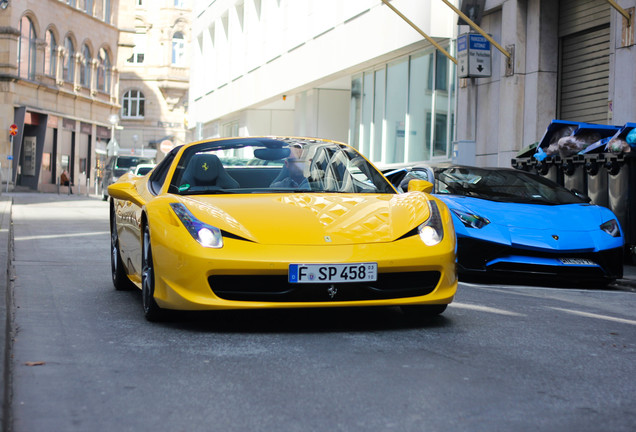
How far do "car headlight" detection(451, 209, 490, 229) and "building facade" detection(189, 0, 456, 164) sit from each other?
12.6m

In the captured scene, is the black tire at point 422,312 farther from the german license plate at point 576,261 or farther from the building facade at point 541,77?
the building facade at point 541,77

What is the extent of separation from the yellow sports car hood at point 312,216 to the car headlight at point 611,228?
3612 mm

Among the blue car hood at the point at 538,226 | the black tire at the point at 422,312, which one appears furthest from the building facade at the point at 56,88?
the black tire at the point at 422,312

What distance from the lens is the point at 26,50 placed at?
4866 cm

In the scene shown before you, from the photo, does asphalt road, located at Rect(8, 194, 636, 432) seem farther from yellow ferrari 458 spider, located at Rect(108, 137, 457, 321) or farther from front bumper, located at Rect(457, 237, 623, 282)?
front bumper, located at Rect(457, 237, 623, 282)

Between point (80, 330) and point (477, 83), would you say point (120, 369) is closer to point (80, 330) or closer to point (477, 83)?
point (80, 330)

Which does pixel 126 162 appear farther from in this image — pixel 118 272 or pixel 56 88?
pixel 118 272

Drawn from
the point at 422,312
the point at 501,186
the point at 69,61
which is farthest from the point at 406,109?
the point at 69,61

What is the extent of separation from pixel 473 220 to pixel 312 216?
3575 millimetres

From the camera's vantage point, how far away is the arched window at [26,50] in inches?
1890

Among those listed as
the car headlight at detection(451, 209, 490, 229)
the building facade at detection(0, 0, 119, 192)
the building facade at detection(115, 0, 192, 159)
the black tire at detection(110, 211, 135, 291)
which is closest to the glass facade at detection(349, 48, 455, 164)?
the car headlight at detection(451, 209, 490, 229)

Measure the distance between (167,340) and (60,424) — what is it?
187 centimetres

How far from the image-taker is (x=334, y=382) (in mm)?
4418

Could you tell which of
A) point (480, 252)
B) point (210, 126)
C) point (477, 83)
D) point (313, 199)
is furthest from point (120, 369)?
point (210, 126)
